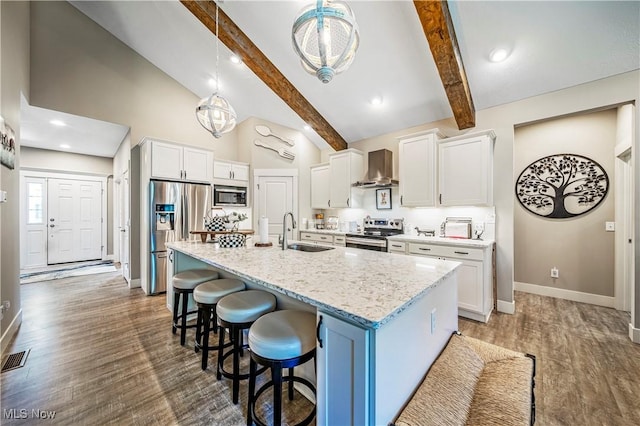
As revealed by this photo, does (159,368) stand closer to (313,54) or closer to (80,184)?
(313,54)

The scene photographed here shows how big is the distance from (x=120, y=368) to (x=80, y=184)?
607cm

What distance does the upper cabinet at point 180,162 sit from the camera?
3.86 metres

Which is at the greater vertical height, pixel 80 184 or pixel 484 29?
pixel 484 29

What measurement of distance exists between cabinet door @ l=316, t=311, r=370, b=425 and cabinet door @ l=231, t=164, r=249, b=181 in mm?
4377

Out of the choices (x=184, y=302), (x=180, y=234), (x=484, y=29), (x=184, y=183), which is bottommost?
(x=184, y=302)

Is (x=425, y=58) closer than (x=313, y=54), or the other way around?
(x=313, y=54)

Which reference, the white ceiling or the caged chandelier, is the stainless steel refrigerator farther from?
the caged chandelier

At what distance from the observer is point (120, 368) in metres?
2.05

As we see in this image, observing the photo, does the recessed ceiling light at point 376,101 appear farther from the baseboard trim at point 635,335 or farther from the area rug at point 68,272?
the area rug at point 68,272

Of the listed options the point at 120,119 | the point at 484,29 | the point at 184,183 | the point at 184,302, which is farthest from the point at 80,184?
the point at 484,29

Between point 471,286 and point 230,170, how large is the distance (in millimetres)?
4419

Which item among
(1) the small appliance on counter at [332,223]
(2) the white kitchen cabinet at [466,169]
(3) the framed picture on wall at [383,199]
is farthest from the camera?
(1) the small appliance on counter at [332,223]

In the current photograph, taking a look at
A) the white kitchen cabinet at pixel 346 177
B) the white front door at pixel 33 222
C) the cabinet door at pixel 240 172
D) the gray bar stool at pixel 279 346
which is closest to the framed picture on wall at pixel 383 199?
the white kitchen cabinet at pixel 346 177

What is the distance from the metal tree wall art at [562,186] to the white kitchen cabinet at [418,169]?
1.76 metres
